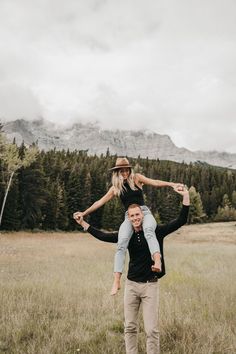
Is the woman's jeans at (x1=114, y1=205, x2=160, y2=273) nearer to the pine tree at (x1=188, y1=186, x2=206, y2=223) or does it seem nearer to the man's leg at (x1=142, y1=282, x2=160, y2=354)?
the man's leg at (x1=142, y1=282, x2=160, y2=354)

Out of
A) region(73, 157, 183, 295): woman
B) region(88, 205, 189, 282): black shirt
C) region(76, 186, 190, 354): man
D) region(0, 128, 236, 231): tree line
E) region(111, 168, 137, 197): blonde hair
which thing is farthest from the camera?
region(0, 128, 236, 231): tree line

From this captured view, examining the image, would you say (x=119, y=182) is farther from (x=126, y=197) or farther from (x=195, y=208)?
(x=195, y=208)

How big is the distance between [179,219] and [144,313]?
1.32 meters

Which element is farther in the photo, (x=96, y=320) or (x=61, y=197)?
(x=61, y=197)

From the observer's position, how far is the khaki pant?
16.5 ft

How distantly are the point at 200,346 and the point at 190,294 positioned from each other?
4.20 m

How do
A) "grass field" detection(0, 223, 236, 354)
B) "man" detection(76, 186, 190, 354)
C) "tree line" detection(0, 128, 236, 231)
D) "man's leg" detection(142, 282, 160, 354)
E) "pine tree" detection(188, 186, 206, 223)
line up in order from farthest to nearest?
"pine tree" detection(188, 186, 206, 223) → "tree line" detection(0, 128, 236, 231) → "grass field" detection(0, 223, 236, 354) → "man" detection(76, 186, 190, 354) → "man's leg" detection(142, 282, 160, 354)

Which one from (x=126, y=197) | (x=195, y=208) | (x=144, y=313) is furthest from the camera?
(x=195, y=208)

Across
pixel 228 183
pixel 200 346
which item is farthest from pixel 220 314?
pixel 228 183

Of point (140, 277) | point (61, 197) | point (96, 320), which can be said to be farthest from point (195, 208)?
point (140, 277)

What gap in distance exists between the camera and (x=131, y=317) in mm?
5309

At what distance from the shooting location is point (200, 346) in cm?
593

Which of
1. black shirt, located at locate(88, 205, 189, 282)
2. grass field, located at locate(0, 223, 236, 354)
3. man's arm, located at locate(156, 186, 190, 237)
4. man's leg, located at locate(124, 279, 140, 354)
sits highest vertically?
man's arm, located at locate(156, 186, 190, 237)

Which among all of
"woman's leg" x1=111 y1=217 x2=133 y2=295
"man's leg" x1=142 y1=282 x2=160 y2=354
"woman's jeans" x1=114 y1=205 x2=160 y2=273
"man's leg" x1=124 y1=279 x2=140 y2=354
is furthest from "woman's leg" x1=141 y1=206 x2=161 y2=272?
"man's leg" x1=124 y1=279 x2=140 y2=354
